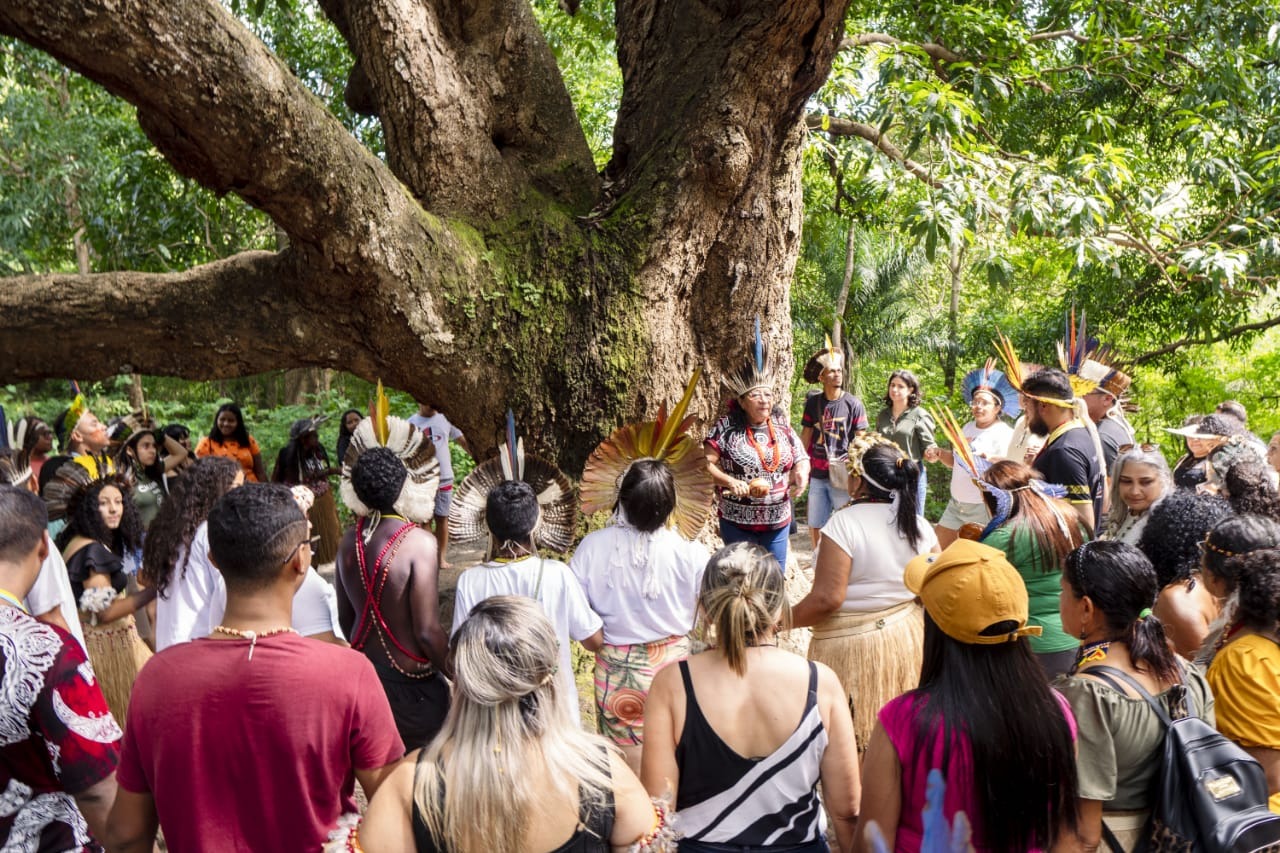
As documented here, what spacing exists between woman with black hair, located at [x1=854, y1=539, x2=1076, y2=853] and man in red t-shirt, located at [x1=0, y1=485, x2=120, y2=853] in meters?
1.92

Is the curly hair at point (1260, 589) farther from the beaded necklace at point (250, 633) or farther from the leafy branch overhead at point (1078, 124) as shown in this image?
the leafy branch overhead at point (1078, 124)

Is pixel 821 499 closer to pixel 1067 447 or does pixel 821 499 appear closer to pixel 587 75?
pixel 1067 447

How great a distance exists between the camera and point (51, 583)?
3252 millimetres

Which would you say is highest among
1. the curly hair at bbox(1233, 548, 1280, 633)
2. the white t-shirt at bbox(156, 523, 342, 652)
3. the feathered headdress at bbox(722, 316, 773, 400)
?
the feathered headdress at bbox(722, 316, 773, 400)

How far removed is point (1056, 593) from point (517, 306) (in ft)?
11.2

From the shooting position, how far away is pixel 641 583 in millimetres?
3752

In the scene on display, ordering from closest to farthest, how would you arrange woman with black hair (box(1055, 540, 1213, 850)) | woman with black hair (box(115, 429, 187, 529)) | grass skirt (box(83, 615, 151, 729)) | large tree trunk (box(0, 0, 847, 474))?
woman with black hair (box(1055, 540, 1213, 850)) < grass skirt (box(83, 615, 151, 729)) < large tree trunk (box(0, 0, 847, 474)) < woman with black hair (box(115, 429, 187, 529))

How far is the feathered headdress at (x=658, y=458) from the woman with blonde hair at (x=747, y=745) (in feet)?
6.87

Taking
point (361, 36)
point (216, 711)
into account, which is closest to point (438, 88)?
point (361, 36)

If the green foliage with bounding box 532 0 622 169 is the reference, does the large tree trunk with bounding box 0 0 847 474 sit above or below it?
below

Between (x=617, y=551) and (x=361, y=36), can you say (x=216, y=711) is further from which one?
(x=361, y=36)

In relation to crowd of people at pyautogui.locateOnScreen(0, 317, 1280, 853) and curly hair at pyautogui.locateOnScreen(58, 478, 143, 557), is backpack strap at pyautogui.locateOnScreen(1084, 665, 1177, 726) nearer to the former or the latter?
crowd of people at pyautogui.locateOnScreen(0, 317, 1280, 853)

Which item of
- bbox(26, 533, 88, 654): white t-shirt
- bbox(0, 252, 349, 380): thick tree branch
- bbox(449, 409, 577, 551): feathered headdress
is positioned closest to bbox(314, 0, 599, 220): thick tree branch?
bbox(0, 252, 349, 380): thick tree branch

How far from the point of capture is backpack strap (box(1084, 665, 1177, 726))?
2.46 m
